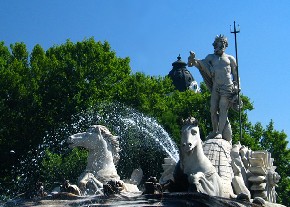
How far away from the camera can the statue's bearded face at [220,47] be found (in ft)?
57.5

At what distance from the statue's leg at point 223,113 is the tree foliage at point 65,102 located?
10130 millimetres

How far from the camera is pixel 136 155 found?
93.2 ft

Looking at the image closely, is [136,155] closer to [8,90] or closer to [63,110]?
[63,110]

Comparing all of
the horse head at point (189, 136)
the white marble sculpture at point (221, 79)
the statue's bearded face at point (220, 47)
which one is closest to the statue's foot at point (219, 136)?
the white marble sculpture at point (221, 79)

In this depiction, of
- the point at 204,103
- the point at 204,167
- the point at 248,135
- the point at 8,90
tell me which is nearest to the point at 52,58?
the point at 8,90

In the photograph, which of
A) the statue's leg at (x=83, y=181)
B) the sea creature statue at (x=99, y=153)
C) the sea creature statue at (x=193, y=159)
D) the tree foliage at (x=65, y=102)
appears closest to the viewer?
the sea creature statue at (x=193, y=159)

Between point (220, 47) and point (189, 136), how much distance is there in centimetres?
574

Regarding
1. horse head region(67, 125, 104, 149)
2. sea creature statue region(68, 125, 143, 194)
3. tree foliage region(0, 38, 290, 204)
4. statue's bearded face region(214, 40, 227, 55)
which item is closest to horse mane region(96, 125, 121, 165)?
sea creature statue region(68, 125, 143, 194)

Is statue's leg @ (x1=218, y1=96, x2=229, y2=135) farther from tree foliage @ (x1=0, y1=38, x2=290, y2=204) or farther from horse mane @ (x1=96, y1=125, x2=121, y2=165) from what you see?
tree foliage @ (x1=0, y1=38, x2=290, y2=204)

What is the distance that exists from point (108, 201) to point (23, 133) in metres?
23.1

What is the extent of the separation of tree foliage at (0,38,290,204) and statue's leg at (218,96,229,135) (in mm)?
10130

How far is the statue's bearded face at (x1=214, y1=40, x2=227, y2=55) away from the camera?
57.5ft

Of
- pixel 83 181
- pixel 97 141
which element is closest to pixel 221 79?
pixel 97 141

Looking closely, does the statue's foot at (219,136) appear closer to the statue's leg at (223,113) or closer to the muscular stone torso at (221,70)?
the statue's leg at (223,113)
